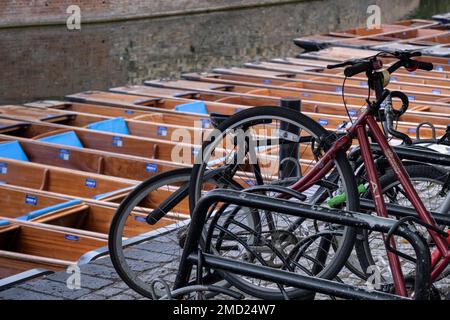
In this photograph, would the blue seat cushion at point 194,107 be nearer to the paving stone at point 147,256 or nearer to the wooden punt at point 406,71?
the wooden punt at point 406,71

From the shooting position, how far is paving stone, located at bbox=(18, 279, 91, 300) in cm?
354

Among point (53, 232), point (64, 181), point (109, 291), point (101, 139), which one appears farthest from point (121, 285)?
point (101, 139)

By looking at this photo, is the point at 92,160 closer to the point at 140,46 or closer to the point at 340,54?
the point at 340,54

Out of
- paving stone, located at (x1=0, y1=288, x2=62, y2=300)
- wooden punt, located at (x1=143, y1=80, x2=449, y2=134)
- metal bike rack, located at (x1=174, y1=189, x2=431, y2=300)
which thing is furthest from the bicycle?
wooden punt, located at (x1=143, y1=80, x2=449, y2=134)

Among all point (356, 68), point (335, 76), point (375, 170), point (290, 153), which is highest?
point (356, 68)

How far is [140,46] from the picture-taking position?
1673 centimetres

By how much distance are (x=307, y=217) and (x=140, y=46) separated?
1449cm

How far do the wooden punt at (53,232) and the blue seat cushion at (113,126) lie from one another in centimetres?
199

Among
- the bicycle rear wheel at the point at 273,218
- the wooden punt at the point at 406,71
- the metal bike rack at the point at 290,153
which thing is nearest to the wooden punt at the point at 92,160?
the metal bike rack at the point at 290,153

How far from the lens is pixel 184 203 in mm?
5383

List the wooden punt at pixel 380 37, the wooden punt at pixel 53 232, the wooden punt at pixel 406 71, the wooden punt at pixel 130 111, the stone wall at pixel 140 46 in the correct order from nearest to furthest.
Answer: the wooden punt at pixel 53 232
the wooden punt at pixel 130 111
the wooden punt at pixel 406 71
the wooden punt at pixel 380 37
the stone wall at pixel 140 46

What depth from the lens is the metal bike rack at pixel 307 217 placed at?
2.43m

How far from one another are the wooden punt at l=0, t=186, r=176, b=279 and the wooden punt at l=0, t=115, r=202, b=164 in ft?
4.37

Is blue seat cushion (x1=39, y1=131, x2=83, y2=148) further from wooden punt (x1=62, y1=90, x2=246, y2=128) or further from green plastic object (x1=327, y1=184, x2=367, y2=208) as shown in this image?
green plastic object (x1=327, y1=184, x2=367, y2=208)
